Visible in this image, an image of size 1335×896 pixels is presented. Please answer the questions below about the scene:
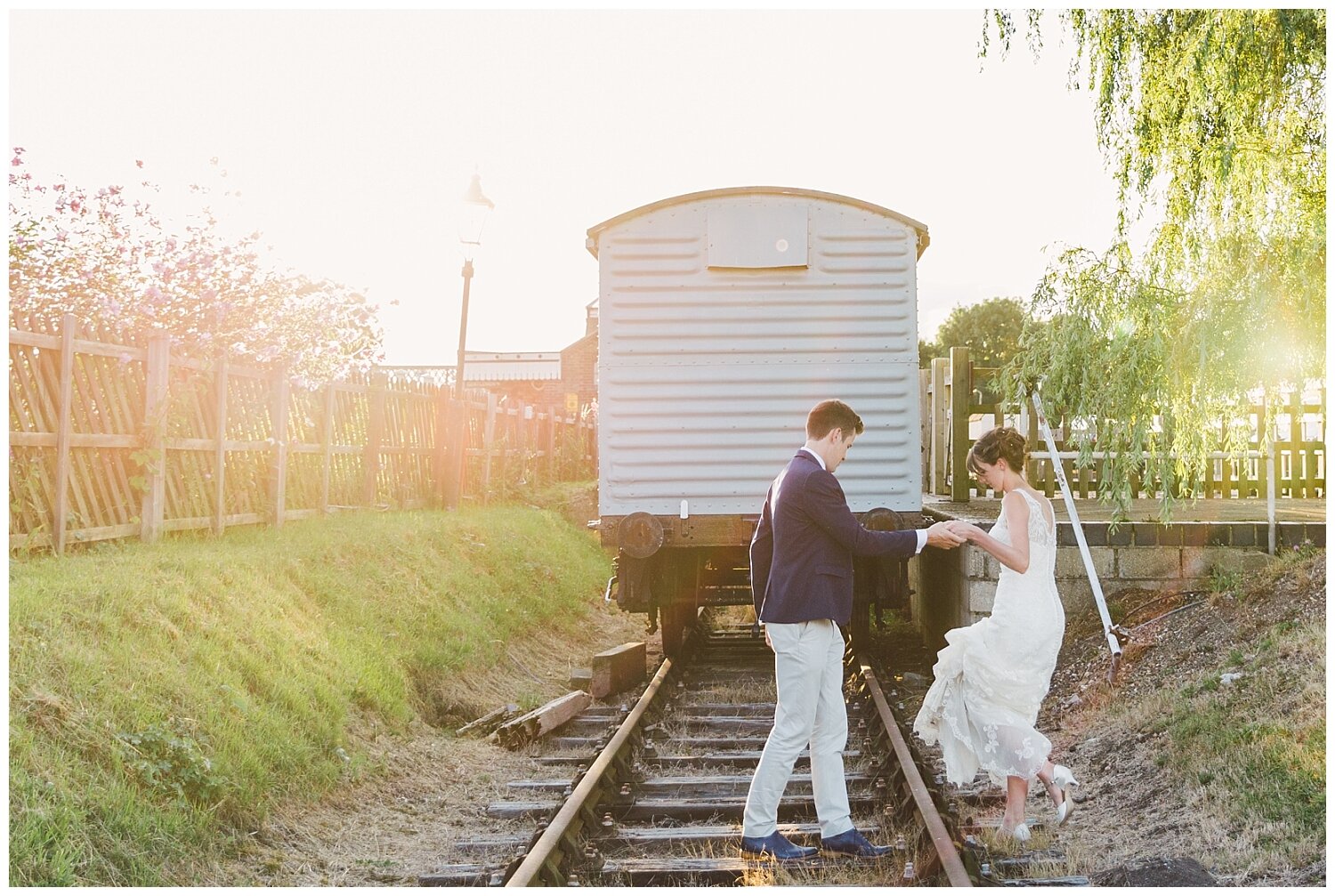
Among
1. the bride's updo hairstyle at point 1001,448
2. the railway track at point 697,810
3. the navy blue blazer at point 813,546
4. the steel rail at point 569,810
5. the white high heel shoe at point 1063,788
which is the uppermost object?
the bride's updo hairstyle at point 1001,448

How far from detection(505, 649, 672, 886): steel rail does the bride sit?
170 cm

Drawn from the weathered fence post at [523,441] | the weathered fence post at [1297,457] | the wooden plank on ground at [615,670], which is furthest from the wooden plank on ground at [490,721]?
the weathered fence post at [523,441]

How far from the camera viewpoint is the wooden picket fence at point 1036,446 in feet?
36.1

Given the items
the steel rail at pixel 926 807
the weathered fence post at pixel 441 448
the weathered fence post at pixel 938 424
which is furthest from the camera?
the weathered fence post at pixel 441 448

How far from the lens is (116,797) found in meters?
4.70

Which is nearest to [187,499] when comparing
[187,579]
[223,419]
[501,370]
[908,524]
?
[223,419]

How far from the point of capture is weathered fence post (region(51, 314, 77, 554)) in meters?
7.63

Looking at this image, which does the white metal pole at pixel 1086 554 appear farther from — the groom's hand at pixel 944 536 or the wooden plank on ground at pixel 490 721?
the wooden plank on ground at pixel 490 721

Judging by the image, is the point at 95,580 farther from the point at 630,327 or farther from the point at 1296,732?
the point at 1296,732

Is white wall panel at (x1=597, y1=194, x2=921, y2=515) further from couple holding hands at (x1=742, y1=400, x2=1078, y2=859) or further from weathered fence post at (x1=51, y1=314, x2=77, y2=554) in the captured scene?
weathered fence post at (x1=51, y1=314, x2=77, y2=554)

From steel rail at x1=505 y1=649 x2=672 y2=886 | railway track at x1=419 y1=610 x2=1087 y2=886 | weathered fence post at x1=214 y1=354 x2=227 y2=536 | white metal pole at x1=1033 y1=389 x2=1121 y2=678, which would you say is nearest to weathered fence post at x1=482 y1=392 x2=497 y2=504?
weathered fence post at x1=214 y1=354 x2=227 y2=536

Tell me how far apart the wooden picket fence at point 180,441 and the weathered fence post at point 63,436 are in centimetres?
1

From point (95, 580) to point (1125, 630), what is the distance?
6.54 metres

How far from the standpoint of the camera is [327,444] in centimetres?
1213
